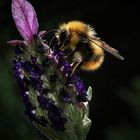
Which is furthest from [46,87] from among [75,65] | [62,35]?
[62,35]

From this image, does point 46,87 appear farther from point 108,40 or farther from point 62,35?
point 108,40

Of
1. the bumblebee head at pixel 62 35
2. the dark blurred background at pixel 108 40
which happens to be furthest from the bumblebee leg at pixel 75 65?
the dark blurred background at pixel 108 40

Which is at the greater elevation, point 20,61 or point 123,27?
point 20,61

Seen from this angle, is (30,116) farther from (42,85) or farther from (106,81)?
(106,81)

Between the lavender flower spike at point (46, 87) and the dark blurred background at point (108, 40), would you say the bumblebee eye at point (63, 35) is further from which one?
the dark blurred background at point (108, 40)

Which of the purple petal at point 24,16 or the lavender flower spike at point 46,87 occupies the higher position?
the purple petal at point 24,16

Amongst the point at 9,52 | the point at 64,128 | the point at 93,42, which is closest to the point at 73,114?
the point at 64,128

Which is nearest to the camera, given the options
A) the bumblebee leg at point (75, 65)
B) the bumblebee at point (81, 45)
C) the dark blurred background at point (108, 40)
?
the bumblebee leg at point (75, 65)
